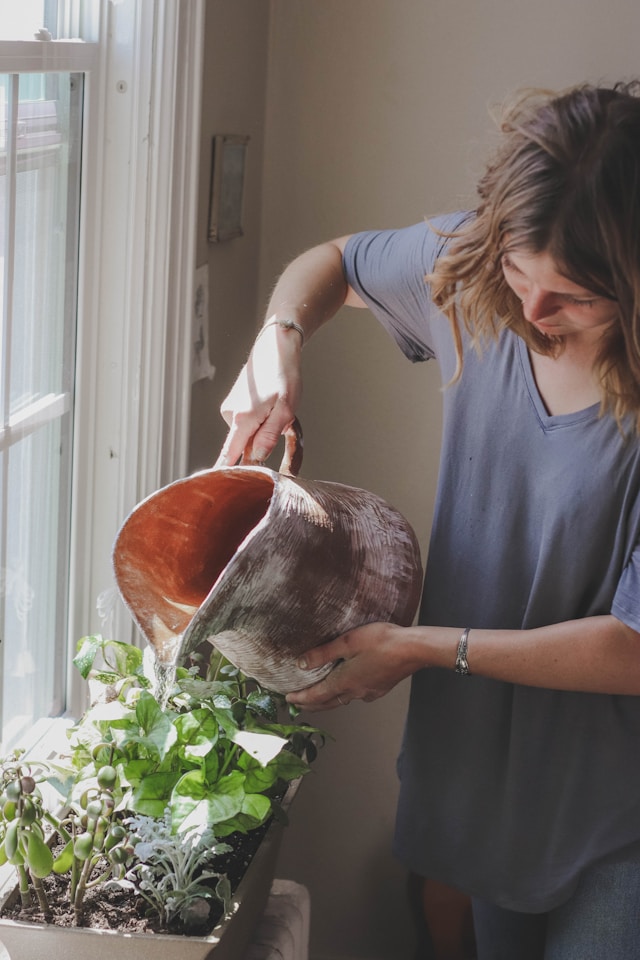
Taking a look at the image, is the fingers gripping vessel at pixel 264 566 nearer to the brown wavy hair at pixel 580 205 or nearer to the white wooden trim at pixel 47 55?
the brown wavy hair at pixel 580 205

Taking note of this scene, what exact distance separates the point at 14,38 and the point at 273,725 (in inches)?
33.0

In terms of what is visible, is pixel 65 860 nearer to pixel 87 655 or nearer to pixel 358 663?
pixel 87 655

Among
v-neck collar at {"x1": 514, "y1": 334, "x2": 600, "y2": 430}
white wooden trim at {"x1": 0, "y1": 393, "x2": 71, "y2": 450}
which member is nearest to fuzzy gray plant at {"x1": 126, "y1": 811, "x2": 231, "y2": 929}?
white wooden trim at {"x1": 0, "y1": 393, "x2": 71, "y2": 450}

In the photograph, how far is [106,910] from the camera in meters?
1.15

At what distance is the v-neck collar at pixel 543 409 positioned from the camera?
1155 mm

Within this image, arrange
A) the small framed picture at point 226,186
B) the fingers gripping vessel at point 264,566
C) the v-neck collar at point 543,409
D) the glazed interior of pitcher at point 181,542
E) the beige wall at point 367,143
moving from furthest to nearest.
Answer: the beige wall at point 367,143
the small framed picture at point 226,186
the v-neck collar at point 543,409
the glazed interior of pitcher at point 181,542
the fingers gripping vessel at point 264,566

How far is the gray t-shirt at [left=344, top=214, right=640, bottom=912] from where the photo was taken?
1.17 metres

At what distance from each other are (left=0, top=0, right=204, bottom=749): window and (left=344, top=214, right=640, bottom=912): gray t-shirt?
0.30 meters

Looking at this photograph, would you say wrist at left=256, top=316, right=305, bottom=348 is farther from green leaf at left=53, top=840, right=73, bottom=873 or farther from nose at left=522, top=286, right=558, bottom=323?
green leaf at left=53, top=840, right=73, bottom=873

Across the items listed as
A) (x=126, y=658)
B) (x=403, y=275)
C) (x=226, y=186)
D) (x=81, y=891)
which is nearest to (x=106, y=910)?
(x=81, y=891)

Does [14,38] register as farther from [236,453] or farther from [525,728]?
[525,728]

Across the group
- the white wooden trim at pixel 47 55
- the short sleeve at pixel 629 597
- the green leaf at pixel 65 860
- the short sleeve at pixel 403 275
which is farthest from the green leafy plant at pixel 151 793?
the white wooden trim at pixel 47 55

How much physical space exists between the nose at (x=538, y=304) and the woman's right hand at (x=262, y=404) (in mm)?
304

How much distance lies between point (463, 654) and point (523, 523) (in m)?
0.17
